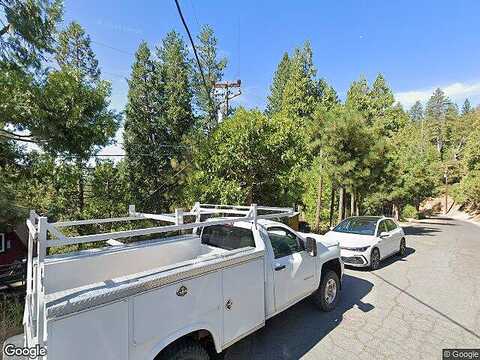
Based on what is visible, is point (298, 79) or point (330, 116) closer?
point (330, 116)

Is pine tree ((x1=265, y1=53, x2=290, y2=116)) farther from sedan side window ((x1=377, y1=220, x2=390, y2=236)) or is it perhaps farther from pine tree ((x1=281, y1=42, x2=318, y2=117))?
sedan side window ((x1=377, y1=220, x2=390, y2=236))

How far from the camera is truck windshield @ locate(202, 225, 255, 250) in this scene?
465cm

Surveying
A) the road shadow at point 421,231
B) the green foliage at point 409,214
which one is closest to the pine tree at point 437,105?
the green foliage at point 409,214

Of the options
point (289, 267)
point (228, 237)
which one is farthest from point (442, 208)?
point (228, 237)

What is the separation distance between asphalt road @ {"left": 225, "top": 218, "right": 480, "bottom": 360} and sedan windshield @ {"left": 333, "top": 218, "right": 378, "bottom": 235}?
5.83 feet

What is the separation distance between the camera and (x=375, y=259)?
9.16 metres

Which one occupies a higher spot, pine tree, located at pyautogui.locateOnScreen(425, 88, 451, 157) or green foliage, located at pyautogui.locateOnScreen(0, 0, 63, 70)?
pine tree, located at pyautogui.locateOnScreen(425, 88, 451, 157)

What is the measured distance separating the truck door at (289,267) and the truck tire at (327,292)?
40cm

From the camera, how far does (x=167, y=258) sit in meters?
4.51

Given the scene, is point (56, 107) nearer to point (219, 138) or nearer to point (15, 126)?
point (15, 126)

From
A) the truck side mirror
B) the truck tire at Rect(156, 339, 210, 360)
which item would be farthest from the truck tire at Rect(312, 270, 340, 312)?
the truck tire at Rect(156, 339, 210, 360)

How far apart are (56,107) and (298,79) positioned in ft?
99.9

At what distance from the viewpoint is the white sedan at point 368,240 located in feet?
29.0

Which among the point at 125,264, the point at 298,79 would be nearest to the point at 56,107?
the point at 125,264
